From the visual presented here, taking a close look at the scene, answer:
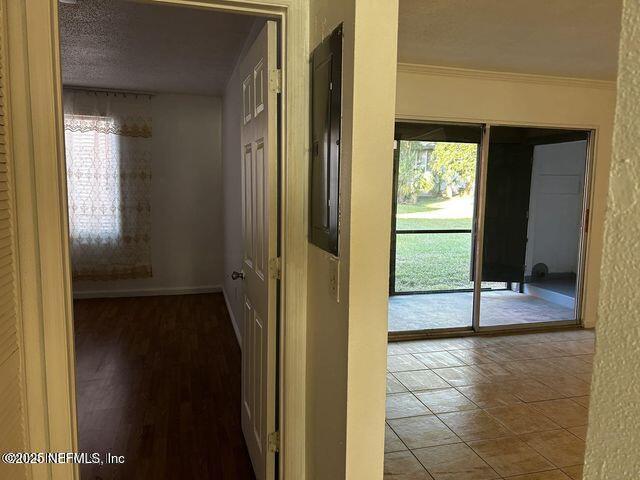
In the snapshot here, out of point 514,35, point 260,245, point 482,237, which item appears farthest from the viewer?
point 482,237

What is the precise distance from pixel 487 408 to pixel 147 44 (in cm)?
377

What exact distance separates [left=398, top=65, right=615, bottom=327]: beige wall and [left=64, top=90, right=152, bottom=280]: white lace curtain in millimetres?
3445

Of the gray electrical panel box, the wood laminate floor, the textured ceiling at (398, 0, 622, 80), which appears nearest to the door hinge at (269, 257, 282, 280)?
the gray electrical panel box

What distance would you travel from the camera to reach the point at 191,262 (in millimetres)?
6301

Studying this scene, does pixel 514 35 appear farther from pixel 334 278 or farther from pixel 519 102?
pixel 334 278

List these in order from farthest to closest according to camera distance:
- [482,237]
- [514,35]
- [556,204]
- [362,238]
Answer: [556,204] < [482,237] < [514,35] < [362,238]

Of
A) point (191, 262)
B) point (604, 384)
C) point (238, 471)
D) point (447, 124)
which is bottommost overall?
point (238, 471)

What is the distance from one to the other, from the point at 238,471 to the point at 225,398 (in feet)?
2.80

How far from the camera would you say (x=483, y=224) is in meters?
4.59

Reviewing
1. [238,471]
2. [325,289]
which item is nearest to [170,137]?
[238,471]

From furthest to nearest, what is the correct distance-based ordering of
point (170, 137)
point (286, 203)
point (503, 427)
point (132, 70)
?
point (170, 137) → point (132, 70) → point (503, 427) → point (286, 203)

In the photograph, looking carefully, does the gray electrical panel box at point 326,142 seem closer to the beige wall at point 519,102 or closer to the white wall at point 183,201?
the beige wall at point 519,102

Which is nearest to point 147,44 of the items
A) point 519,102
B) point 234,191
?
point 234,191

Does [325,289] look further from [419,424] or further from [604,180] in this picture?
[604,180]
